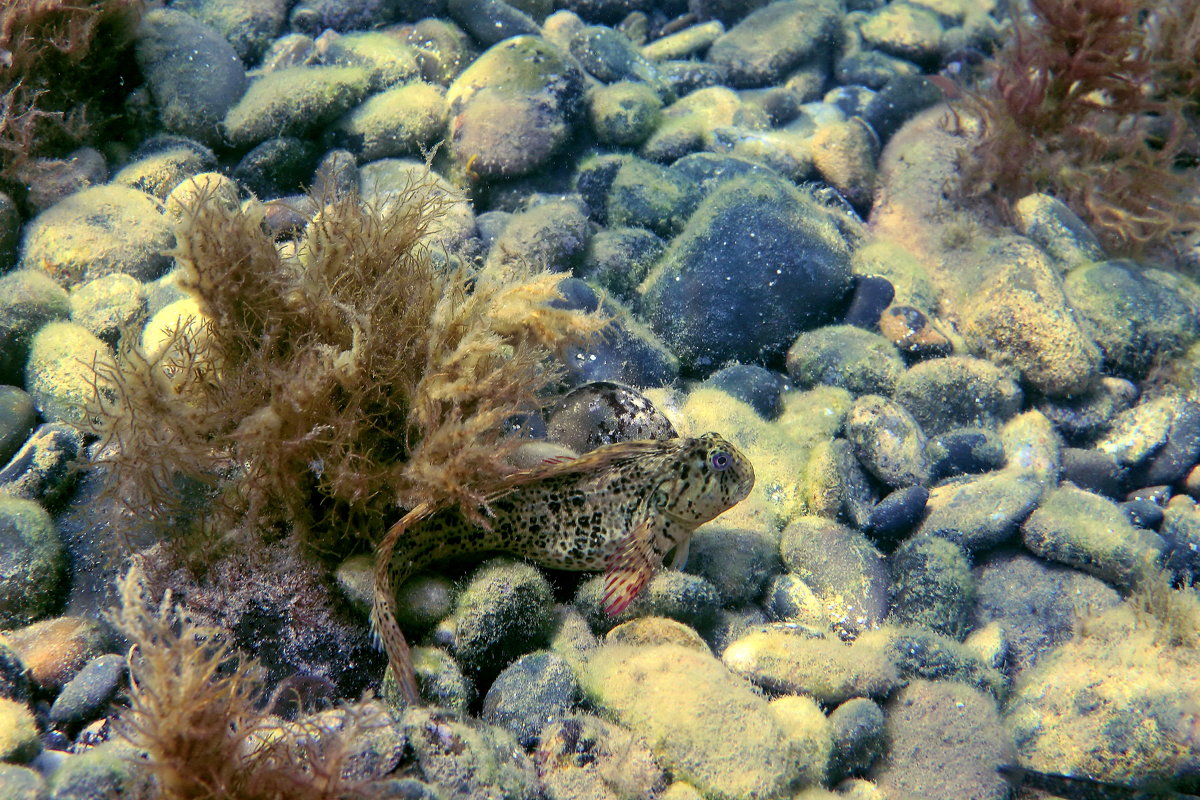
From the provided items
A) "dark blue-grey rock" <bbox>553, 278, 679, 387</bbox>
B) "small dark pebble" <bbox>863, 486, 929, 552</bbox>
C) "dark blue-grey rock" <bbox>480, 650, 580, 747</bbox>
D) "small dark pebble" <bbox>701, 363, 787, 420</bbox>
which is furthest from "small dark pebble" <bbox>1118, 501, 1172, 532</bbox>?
"dark blue-grey rock" <bbox>480, 650, 580, 747</bbox>

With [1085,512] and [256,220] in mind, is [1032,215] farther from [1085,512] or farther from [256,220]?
[256,220]

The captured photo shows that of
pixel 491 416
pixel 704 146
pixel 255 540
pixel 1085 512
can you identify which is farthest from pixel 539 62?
pixel 1085 512

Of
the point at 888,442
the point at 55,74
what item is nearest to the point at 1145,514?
the point at 888,442

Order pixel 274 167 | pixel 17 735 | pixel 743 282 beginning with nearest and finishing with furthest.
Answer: pixel 17 735 < pixel 743 282 < pixel 274 167

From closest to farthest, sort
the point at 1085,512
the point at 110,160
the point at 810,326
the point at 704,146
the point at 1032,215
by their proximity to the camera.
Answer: the point at 1085,512 < the point at 810,326 < the point at 110,160 < the point at 1032,215 < the point at 704,146

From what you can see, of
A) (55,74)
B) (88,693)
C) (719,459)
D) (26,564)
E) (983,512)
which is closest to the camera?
(88,693)

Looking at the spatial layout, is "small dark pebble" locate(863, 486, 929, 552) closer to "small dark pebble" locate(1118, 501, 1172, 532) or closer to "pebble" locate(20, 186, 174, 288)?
"small dark pebble" locate(1118, 501, 1172, 532)

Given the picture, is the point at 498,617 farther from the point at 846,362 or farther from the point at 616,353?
the point at 846,362

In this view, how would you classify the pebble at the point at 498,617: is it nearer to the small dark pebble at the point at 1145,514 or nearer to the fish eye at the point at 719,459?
the fish eye at the point at 719,459
